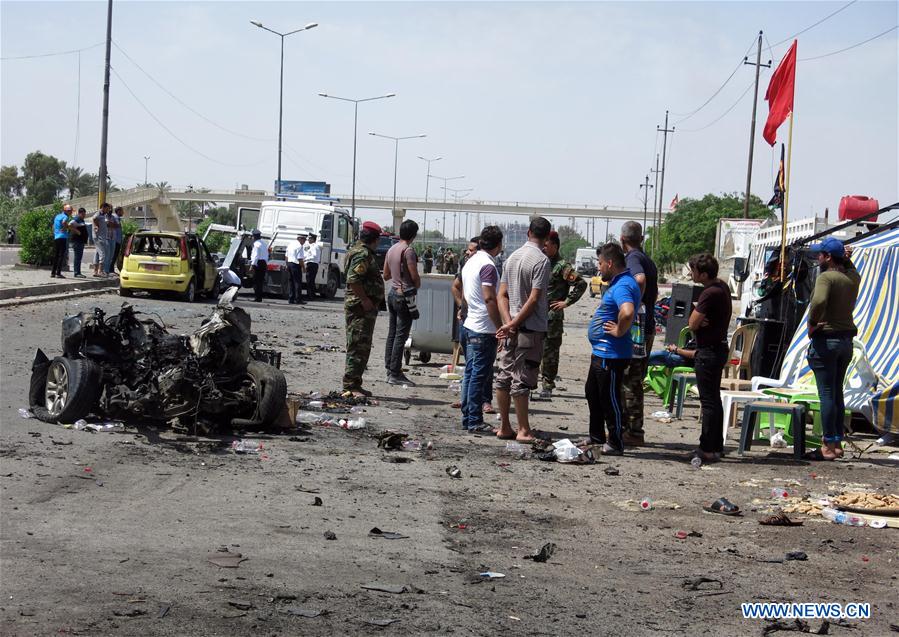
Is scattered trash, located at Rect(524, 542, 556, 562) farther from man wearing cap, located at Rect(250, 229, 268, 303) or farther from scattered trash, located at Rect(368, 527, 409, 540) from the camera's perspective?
man wearing cap, located at Rect(250, 229, 268, 303)

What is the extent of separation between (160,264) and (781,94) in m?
14.6

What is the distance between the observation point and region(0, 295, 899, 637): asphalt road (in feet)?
15.3

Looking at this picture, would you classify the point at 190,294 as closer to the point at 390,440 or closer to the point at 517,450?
the point at 390,440

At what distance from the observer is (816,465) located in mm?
9109

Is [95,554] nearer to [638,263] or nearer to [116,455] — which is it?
[116,455]

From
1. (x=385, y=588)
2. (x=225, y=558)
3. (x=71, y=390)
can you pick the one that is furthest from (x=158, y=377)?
(x=385, y=588)

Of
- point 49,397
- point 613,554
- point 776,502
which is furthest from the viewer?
point 49,397

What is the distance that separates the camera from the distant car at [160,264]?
2358 centimetres

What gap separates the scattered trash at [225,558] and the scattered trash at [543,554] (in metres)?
1.56

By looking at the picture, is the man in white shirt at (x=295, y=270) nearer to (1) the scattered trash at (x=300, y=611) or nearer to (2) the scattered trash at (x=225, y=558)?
(2) the scattered trash at (x=225, y=558)

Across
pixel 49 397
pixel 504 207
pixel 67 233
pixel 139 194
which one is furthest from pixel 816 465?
pixel 504 207

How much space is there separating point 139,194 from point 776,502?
86406 mm

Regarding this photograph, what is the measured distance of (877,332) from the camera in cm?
1222

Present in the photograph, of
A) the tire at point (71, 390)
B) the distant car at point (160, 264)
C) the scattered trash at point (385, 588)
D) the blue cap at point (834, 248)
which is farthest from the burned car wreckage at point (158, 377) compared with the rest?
the distant car at point (160, 264)
